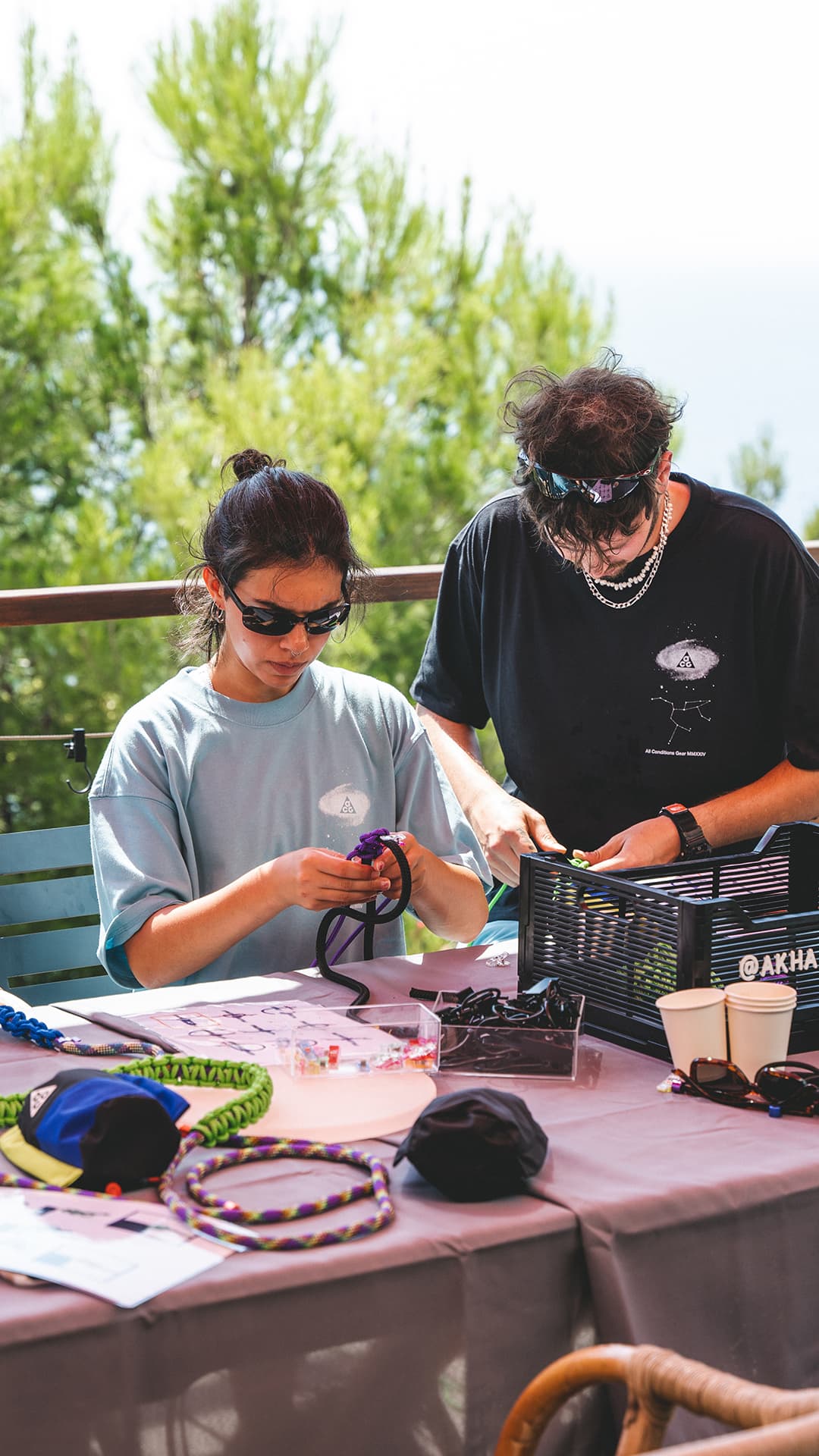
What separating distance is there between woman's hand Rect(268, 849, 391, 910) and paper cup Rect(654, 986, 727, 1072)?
1.47ft

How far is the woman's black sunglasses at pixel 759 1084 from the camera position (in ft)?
3.94

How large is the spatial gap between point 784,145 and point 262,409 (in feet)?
15.6

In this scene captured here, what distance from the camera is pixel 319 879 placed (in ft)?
5.24

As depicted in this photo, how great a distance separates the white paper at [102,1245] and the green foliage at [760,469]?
9302 mm

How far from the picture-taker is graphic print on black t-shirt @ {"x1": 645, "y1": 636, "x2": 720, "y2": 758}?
6.63 ft

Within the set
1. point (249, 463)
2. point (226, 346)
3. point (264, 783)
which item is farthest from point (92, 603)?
point (226, 346)

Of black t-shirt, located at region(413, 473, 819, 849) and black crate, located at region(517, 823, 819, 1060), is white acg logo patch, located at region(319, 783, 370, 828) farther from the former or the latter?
black crate, located at region(517, 823, 819, 1060)

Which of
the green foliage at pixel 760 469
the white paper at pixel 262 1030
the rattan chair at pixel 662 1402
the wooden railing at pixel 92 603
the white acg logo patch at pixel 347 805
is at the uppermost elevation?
the green foliage at pixel 760 469

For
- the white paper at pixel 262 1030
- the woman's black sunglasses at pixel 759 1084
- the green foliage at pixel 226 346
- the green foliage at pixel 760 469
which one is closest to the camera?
the woman's black sunglasses at pixel 759 1084

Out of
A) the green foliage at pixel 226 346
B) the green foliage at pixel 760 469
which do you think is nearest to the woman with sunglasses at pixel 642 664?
the green foliage at pixel 226 346

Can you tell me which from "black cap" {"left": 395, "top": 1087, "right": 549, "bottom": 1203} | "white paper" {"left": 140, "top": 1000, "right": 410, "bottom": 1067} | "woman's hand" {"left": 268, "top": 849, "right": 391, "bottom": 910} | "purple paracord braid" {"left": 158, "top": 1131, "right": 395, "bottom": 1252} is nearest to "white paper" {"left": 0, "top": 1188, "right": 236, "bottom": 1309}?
"purple paracord braid" {"left": 158, "top": 1131, "right": 395, "bottom": 1252}

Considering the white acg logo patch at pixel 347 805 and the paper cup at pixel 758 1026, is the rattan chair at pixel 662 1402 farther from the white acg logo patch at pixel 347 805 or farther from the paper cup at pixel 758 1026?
the white acg logo patch at pixel 347 805

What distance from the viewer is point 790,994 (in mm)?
1272

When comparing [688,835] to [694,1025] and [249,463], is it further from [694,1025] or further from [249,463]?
[249,463]
